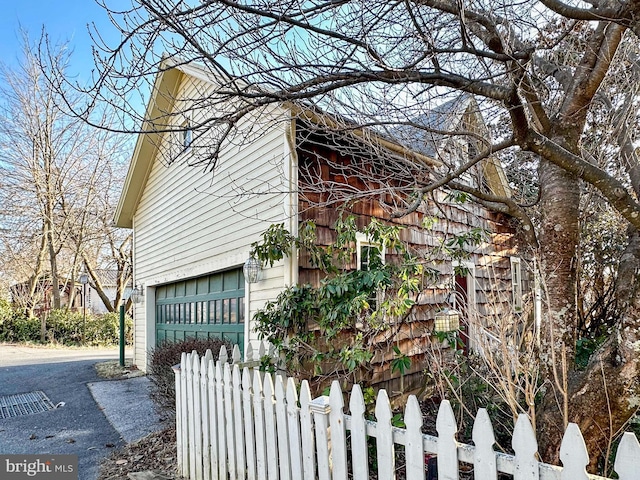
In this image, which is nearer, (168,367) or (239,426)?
Result: (239,426)

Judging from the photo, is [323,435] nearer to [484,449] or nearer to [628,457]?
[484,449]

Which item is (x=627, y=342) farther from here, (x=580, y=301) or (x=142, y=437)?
(x=142, y=437)

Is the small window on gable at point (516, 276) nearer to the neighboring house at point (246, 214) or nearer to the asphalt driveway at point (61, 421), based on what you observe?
the neighboring house at point (246, 214)

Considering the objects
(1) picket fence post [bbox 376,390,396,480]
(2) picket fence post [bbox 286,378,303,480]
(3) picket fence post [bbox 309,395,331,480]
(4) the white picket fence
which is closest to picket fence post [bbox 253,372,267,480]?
(4) the white picket fence

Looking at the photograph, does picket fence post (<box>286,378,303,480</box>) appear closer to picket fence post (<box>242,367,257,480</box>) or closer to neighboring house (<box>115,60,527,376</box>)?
picket fence post (<box>242,367,257,480</box>)

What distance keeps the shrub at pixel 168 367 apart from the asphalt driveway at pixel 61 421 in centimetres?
63

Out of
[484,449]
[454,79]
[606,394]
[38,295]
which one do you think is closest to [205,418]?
[484,449]

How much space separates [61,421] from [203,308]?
8.51ft

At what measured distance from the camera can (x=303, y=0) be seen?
291cm

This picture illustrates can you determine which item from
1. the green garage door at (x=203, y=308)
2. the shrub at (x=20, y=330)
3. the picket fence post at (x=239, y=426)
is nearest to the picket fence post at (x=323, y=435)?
the picket fence post at (x=239, y=426)

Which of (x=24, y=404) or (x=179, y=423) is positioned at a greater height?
(x=179, y=423)

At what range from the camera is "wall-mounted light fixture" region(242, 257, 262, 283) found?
544 cm

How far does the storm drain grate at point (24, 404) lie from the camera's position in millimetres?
6690

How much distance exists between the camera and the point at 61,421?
6.07 m
